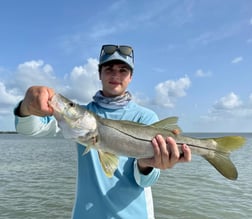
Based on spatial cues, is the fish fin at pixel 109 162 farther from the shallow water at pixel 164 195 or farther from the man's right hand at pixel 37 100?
the shallow water at pixel 164 195

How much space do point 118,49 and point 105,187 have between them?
1707mm

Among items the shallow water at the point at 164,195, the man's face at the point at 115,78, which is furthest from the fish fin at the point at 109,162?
the shallow water at the point at 164,195

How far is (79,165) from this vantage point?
3703mm

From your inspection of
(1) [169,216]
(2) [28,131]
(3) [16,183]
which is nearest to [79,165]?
(2) [28,131]

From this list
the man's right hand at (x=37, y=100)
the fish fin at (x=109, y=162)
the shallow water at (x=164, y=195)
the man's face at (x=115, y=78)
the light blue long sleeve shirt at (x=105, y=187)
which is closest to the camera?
the man's right hand at (x=37, y=100)

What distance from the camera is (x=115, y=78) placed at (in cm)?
397

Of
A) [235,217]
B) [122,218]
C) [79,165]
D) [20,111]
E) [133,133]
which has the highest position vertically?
[20,111]

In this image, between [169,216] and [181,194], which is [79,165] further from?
[181,194]

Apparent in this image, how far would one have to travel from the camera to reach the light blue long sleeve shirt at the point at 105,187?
3.35 metres

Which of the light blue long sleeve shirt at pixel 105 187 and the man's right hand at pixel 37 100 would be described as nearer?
the man's right hand at pixel 37 100

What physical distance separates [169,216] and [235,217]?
8.70 ft

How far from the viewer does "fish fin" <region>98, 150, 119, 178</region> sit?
10.7ft

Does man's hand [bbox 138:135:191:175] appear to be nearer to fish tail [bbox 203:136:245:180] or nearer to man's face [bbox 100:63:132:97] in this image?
fish tail [bbox 203:136:245:180]

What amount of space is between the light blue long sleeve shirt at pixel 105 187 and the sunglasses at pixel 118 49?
1162 mm
